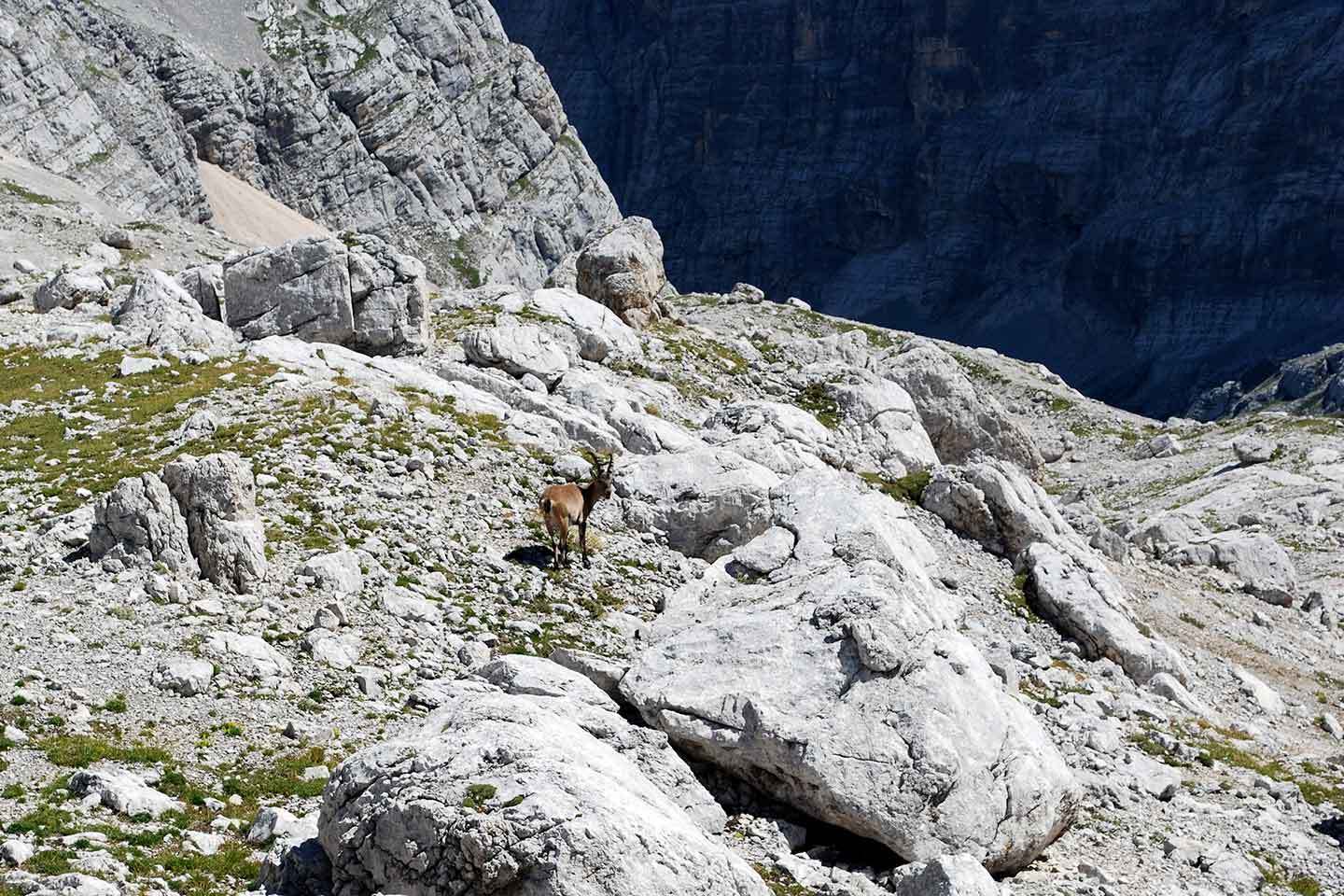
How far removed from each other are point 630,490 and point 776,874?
15.7 metres

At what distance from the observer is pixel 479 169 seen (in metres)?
187

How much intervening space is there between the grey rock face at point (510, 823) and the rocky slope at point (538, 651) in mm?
48

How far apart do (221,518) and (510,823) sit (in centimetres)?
1354

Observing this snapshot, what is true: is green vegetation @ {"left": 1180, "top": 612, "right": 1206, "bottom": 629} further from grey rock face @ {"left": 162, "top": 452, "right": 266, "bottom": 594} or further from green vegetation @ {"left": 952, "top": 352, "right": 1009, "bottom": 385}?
green vegetation @ {"left": 952, "top": 352, "right": 1009, "bottom": 385}

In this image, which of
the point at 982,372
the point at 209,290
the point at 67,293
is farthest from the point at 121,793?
the point at 982,372

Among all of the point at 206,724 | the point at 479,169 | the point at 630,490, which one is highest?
the point at 479,169

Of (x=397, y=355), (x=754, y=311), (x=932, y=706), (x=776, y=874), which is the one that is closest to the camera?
(x=776, y=874)

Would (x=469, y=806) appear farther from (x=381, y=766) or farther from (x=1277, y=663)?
(x=1277, y=663)

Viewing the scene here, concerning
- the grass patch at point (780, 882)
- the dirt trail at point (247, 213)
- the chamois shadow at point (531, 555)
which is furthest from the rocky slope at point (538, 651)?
the dirt trail at point (247, 213)

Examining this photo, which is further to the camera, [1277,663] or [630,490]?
[1277,663]

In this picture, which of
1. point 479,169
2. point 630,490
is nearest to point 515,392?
point 630,490

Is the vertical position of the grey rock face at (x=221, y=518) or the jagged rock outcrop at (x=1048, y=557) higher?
the jagged rock outcrop at (x=1048, y=557)

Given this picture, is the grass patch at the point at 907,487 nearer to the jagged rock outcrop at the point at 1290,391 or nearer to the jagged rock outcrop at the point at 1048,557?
the jagged rock outcrop at the point at 1048,557

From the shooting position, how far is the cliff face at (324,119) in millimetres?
136000
